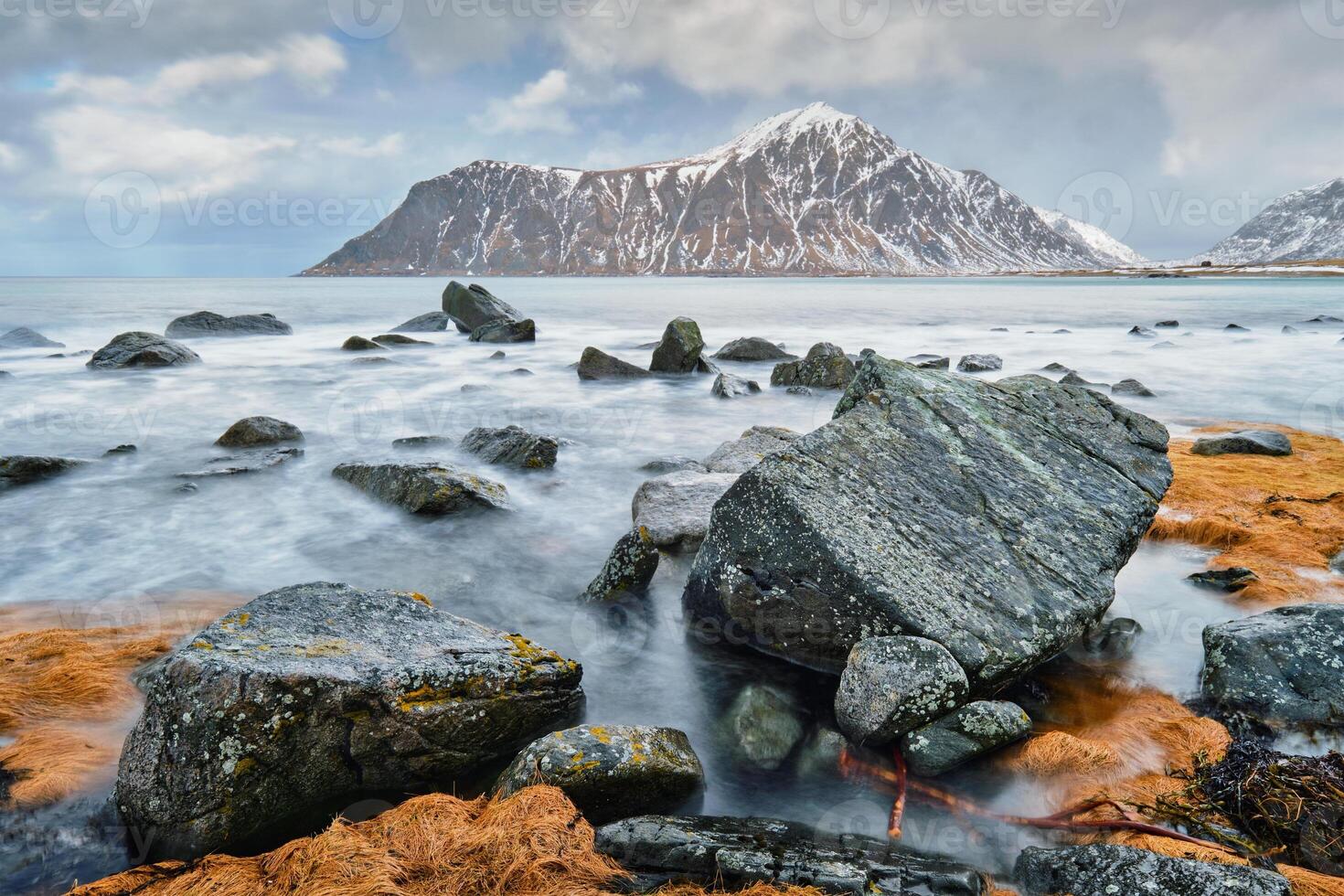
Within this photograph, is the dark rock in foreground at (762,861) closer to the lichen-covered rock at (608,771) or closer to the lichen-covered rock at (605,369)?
the lichen-covered rock at (608,771)

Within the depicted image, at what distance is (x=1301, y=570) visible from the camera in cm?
781

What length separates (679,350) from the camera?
23.9 m

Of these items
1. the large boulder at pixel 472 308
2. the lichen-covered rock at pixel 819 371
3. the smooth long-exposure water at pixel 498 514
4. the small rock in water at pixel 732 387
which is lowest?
the smooth long-exposure water at pixel 498 514

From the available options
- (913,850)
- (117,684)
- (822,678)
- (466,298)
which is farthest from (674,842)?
(466,298)

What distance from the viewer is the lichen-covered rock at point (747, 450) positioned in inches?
448

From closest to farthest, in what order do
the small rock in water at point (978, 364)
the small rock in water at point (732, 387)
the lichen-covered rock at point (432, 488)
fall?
the lichen-covered rock at point (432, 488), the small rock in water at point (732, 387), the small rock in water at point (978, 364)

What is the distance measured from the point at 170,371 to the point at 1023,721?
2839 centimetres

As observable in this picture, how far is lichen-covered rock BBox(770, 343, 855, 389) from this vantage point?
69.7 feet

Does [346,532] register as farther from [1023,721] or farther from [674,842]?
[1023,721]

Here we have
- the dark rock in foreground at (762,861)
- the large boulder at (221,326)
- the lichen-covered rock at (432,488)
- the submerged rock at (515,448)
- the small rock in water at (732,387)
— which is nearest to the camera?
the dark rock in foreground at (762,861)

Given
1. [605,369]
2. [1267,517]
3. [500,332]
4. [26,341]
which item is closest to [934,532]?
[1267,517]

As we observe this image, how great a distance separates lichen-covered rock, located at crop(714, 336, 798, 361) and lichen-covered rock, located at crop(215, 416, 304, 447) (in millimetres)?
16367

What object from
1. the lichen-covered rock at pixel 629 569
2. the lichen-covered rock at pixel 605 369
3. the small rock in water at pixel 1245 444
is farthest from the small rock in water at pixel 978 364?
the lichen-covered rock at pixel 629 569

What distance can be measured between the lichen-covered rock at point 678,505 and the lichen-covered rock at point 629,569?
0.40 m
